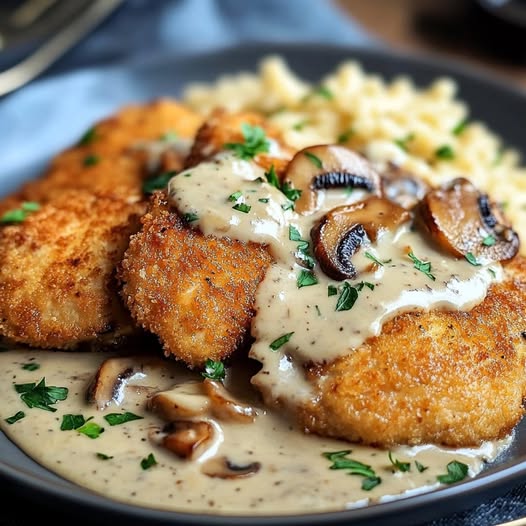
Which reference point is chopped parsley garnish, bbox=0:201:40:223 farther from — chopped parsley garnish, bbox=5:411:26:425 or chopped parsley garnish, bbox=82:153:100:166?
chopped parsley garnish, bbox=5:411:26:425

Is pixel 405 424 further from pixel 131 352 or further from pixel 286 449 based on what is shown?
pixel 131 352

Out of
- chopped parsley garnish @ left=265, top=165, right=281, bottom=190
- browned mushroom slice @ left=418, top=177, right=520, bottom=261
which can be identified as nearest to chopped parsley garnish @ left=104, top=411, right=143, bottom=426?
chopped parsley garnish @ left=265, top=165, right=281, bottom=190

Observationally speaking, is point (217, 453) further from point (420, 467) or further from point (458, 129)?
point (458, 129)

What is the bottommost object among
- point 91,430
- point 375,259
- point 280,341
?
point 91,430

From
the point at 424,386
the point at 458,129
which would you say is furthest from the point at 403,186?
the point at 458,129

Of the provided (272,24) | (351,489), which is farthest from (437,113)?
(351,489)

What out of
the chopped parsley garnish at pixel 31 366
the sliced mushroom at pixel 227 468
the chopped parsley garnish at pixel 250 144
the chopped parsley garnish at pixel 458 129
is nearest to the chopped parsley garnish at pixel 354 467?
the sliced mushroom at pixel 227 468
